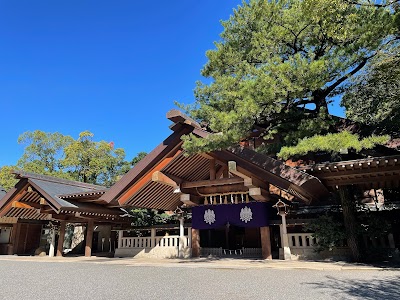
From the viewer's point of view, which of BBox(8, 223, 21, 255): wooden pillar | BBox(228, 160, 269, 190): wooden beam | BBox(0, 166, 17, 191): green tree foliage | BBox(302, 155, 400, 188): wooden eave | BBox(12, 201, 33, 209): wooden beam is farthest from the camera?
BBox(0, 166, 17, 191): green tree foliage

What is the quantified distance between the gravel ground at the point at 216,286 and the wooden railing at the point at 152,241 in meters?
5.23

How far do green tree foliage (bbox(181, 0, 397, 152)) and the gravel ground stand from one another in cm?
295

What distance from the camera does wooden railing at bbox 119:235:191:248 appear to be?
1087 cm

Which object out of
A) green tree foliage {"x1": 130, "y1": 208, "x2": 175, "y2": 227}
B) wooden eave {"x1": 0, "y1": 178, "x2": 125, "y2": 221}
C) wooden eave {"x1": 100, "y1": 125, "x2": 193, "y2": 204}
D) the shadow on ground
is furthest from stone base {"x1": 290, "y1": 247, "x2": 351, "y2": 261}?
green tree foliage {"x1": 130, "y1": 208, "x2": 175, "y2": 227}

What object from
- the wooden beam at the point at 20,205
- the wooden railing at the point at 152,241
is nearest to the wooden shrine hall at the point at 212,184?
the wooden railing at the point at 152,241

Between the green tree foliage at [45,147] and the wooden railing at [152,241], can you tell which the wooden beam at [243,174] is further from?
the green tree foliage at [45,147]

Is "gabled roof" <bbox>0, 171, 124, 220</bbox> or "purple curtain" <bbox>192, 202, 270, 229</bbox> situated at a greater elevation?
"gabled roof" <bbox>0, 171, 124, 220</bbox>

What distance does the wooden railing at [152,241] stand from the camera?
10867 millimetres

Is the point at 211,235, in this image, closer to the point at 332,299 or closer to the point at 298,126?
the point at 298,126

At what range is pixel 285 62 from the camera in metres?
6.16

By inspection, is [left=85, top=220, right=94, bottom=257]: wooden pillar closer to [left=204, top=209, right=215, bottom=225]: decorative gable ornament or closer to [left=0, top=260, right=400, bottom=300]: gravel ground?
[left=204, top=209, right=215, bottom=225]: decorative gable ornament

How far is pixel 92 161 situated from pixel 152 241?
1547 cm

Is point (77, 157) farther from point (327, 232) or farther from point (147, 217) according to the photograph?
point (327, 232)

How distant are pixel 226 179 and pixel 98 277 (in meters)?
4.82
